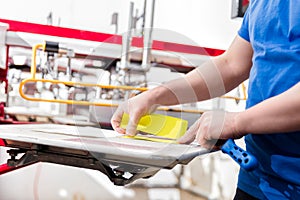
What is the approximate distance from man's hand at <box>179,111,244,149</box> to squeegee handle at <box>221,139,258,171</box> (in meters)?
0.01

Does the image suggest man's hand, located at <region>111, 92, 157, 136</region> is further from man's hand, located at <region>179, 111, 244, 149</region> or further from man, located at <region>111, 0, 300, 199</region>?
man's hand, located at <region>179, 111, 244, 149</region>

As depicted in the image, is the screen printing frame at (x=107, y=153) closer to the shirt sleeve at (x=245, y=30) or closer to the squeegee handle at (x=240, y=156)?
the squeegee handle at (x=240, y=156)

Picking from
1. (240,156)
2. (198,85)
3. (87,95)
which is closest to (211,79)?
(198,85)

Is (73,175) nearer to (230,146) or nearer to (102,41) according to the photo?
(102,41)

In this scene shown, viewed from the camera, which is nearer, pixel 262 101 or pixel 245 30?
pixel 262 101

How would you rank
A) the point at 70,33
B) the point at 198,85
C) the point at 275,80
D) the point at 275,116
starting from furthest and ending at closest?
the point at 70,33, the point at 198,85, the point at 275,80, the point at 275,116

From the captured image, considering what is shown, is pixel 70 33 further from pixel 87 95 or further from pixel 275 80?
pixel 275 80

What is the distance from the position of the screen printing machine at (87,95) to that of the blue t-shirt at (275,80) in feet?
0.50

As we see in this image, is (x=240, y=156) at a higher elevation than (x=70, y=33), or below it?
below

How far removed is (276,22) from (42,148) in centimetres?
47

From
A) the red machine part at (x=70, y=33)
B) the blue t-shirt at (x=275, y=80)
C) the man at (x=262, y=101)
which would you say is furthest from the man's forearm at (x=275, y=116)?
the red machine part at (x=70, y=33)

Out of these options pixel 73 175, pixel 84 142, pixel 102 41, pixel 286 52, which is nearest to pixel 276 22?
pixel 286 52

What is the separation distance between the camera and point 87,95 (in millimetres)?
1935

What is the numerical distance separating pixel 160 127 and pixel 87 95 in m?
1.18
